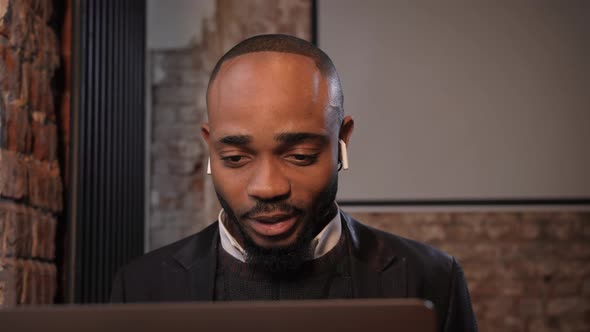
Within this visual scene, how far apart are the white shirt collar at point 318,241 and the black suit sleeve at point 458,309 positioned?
0.76 feet

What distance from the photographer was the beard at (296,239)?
3.81 ft

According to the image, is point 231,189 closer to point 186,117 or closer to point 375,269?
point 375,269

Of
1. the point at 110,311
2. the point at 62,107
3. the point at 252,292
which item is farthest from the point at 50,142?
the point at 110,311

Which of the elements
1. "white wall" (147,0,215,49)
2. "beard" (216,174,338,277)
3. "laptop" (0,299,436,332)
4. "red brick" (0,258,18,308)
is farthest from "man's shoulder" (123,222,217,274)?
"white wall" (147,0,215,49)

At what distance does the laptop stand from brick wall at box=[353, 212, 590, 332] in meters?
2.64

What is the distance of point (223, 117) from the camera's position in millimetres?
1198

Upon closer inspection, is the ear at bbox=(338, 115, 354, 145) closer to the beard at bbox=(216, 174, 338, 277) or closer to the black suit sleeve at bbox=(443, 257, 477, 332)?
the beard at bbox=(216, 174, 338, 277)

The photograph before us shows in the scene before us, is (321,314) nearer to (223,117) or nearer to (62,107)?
(223,117)

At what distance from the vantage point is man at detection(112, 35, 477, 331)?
1.16 m

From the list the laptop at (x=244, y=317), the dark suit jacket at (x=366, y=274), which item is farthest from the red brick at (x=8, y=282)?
the laptop at (x=244, y=317)

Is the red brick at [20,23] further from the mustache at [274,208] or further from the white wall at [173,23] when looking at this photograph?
the white wall at [173,23]

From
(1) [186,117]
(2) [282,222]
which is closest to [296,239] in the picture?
(2) [282,222]

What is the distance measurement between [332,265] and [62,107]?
1.08 metres

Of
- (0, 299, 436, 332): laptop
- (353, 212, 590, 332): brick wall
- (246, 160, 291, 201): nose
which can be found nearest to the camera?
(0, 299, 436, 332): laptop
